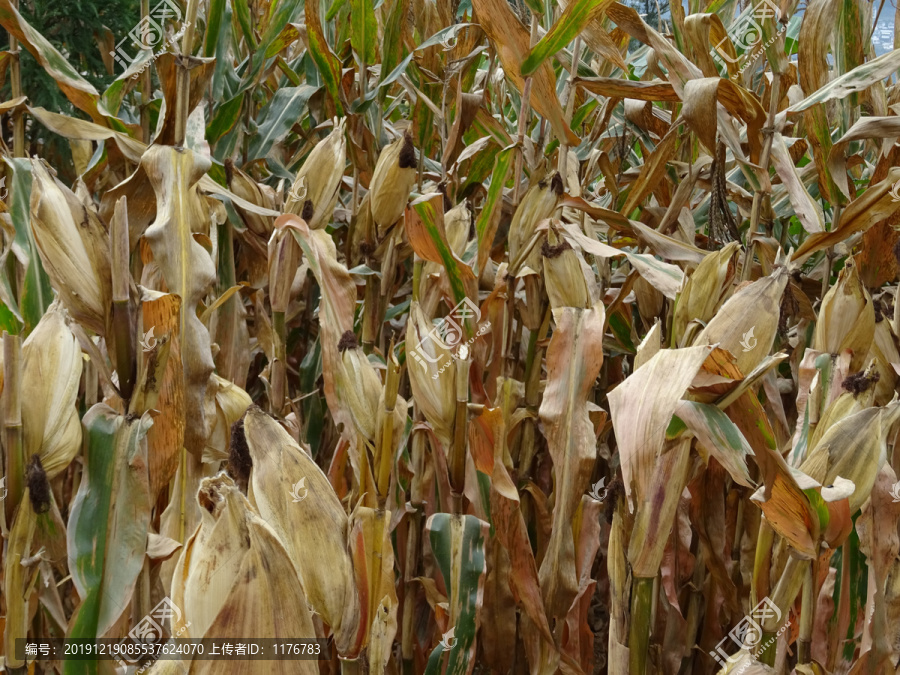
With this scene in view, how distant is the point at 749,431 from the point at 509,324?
0.51 metres

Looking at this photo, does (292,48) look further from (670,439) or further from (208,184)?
(670,439)

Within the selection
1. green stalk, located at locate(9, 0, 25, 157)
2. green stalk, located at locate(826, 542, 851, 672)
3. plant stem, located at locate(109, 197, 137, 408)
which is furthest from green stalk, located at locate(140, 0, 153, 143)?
green stalk, located at locate(826, 542, 851, 672)

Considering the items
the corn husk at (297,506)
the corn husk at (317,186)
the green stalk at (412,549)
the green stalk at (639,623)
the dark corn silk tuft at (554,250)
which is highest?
the corn husk at (317,186)

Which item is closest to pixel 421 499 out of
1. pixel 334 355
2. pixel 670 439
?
pixel 334 355

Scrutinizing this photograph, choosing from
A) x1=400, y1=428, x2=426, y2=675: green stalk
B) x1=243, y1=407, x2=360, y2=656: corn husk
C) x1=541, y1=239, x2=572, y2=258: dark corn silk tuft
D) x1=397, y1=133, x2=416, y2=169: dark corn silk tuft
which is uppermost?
x1=397, y1=133, x2=416, y2=169: dark corn silk tuft

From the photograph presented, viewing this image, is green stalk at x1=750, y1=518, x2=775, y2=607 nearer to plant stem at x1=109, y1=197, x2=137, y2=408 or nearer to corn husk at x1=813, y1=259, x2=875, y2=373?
corn husk at x1=813, y1=259, x2=875, y2=373

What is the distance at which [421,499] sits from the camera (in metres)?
0.90

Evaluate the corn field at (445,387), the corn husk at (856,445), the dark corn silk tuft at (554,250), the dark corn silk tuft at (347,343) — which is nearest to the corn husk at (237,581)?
the corn field at (445,387)

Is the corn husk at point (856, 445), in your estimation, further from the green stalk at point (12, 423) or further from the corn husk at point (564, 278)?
the green stalk at point (12, 423)

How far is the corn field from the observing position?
1.75 feet

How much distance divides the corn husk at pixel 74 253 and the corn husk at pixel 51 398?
0.09 ft

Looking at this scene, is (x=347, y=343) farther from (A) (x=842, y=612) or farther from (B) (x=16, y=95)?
(B) (x=16, y=95)

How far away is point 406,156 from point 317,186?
0.12 m

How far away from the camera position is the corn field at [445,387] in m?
0.53
